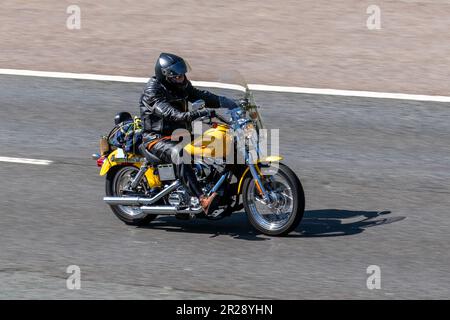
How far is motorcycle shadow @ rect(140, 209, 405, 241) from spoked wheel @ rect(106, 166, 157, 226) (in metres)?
0.14

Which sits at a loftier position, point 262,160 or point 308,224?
point 262,160

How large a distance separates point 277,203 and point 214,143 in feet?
2.88

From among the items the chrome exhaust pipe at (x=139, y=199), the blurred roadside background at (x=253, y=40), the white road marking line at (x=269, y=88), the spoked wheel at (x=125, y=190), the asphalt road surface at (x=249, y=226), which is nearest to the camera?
the asphalt road surface at (x=249, y=226)

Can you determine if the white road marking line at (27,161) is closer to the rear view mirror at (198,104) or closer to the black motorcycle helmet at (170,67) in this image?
the black motorcycle helmet at (170,67)

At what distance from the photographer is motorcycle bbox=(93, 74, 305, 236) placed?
412 inches

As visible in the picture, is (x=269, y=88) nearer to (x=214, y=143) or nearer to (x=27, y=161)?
(x=27, y=161)

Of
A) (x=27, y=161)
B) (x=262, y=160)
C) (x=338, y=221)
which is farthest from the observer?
(x=27, y=161)

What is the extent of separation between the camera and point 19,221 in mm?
11367

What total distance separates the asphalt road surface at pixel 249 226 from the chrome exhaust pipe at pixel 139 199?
284 mm

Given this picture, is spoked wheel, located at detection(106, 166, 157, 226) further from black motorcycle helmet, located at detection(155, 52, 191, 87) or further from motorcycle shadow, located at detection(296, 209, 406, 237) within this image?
motorcycle shadow, located at detection(296, 209, 406, 237)

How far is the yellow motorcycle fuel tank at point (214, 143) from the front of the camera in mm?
10562

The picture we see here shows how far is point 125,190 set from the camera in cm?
1139

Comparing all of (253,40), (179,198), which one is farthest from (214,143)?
(253,40)

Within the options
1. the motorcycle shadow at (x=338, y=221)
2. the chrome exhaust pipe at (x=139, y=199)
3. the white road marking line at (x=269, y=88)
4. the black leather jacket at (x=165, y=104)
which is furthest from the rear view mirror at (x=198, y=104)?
the white road marking line at (x=269, y=88)
